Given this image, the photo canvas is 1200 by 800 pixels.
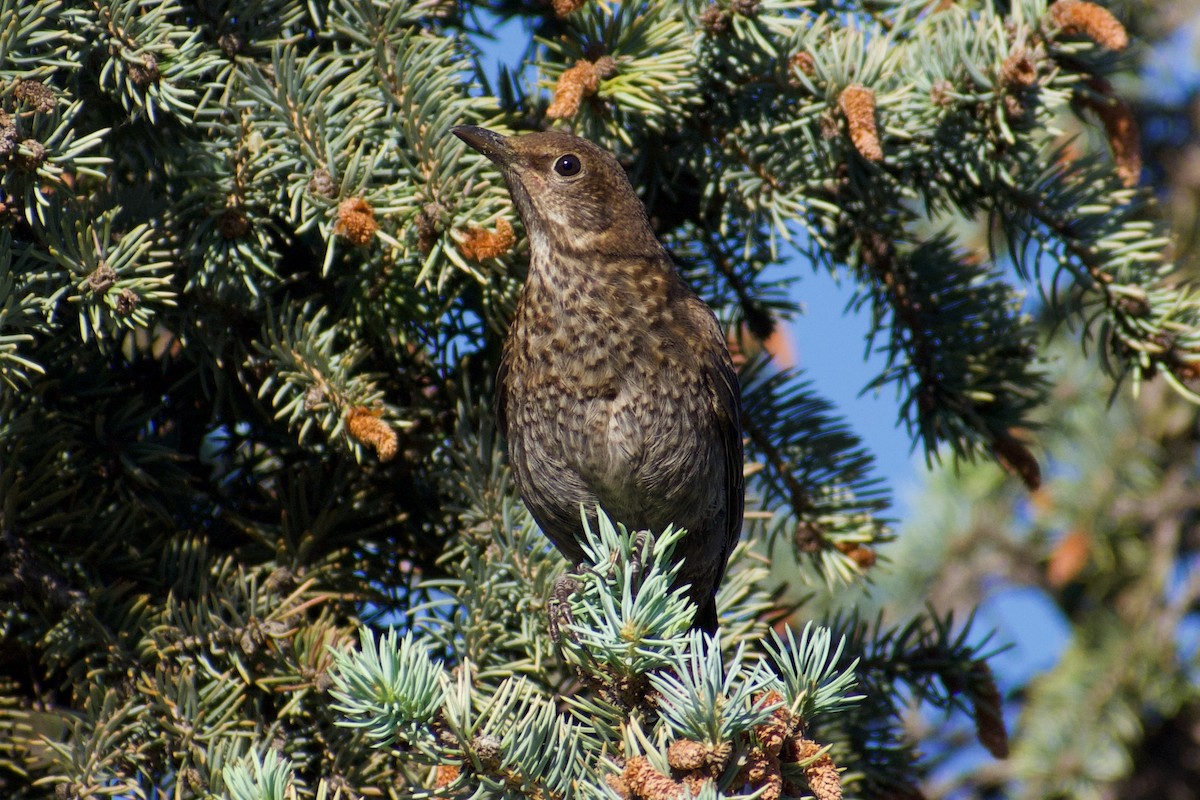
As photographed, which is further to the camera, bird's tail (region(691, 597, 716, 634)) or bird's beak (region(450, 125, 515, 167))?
bird's tail (region(691, 597, 716, 634))

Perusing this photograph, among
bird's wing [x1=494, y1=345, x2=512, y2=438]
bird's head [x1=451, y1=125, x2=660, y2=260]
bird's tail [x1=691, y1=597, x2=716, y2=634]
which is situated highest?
bird's head [x1=451, y1=125, x2=660, y2=260]

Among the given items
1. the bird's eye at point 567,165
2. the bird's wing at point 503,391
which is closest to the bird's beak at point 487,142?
the bird's eye at point 567,165

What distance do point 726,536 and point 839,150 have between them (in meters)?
0.99

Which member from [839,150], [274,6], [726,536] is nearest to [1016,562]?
[726,536]

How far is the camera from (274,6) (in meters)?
2.28

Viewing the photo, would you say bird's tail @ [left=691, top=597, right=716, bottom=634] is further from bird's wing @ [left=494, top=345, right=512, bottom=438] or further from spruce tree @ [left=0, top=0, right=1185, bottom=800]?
bird's wing @ [left=494, top=345, right=512, bottom=438]

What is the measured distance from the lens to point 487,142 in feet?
7.97

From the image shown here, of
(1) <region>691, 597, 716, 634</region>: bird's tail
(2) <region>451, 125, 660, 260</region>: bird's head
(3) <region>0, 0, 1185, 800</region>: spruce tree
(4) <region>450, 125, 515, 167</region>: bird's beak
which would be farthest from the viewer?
(2) <region>451, 125, 660, 260</region>: bird's head

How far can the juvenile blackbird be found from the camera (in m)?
2.61

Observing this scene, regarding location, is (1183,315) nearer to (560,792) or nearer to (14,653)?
(560,792)

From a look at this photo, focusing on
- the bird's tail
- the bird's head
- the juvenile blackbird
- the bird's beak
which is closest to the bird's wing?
the juvenile blackbird

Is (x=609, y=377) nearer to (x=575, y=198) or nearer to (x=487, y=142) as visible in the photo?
(x=575, y=198)

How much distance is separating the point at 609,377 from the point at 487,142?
0.61 m

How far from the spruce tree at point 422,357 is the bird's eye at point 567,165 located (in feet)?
0.40
